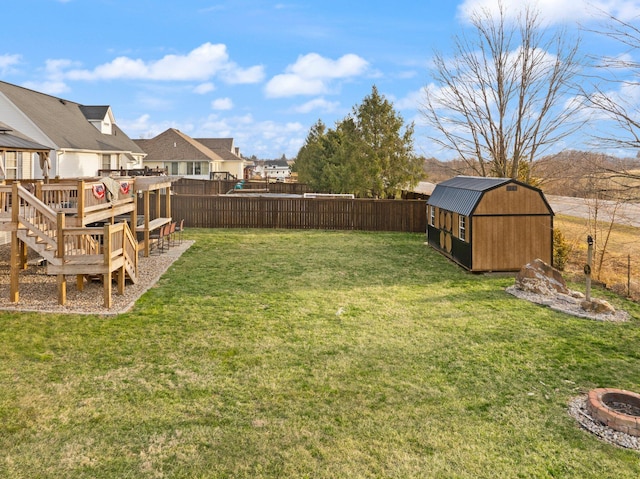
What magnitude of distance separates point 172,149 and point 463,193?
40.5 meters

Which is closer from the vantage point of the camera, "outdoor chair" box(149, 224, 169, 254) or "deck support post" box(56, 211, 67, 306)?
"deck support post" box(56, 211, 67, 306)

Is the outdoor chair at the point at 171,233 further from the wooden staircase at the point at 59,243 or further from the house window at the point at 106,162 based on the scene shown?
the house window at the point at 106,162

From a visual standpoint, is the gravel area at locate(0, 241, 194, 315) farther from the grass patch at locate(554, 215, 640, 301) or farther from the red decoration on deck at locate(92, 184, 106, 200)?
the grass patch at locate(554, 215, 640, 301)

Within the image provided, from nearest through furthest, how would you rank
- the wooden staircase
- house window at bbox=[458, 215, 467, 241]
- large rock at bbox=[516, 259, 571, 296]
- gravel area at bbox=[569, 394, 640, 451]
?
gravel area at bbox=[569, 394, 640, 451]
the wooden staircase
large rock at bbox=[516, 259, 571, 296]
house window at bbox=[458, 215, 467, 241]

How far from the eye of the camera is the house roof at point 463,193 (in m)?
14.4

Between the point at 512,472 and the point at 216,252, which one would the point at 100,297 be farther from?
the point at 512,472

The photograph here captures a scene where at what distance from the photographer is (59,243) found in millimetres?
10125

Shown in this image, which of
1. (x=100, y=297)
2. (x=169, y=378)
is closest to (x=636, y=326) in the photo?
(x=169, y=378)

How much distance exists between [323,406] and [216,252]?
484 inches

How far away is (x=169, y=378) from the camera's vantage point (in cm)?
663

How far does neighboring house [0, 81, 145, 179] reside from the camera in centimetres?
2394

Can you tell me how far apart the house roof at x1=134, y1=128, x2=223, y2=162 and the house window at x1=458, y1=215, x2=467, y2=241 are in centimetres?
3796

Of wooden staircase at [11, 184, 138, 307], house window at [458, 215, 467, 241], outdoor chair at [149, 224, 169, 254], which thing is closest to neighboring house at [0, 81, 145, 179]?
outdoor chair at [149, 224, 169, 254]

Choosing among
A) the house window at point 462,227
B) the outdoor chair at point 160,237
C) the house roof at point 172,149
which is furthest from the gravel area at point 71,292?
the house roof at point 172,149
